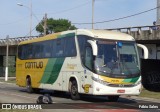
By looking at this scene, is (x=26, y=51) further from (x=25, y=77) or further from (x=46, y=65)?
(x=46, y=65)

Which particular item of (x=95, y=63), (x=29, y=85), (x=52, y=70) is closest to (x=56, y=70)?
(x=52, y=70)

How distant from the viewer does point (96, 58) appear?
21.3m

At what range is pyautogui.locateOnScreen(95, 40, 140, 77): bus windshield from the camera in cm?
2122

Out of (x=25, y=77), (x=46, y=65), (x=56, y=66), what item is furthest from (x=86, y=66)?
(x=25, y=77)

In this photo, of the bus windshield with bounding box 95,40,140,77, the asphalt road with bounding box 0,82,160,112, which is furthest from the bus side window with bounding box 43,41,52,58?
the bus windshield with bounding box 95,40,140,77

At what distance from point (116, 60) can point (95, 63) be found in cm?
101

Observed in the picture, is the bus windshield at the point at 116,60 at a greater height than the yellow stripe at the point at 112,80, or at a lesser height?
greater

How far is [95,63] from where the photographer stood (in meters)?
21.2

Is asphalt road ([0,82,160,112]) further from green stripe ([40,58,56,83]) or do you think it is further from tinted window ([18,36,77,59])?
tinted window ([18,36,77,59])

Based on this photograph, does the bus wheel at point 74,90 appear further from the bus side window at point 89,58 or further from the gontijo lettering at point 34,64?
the gontijo lettering at point 34,64

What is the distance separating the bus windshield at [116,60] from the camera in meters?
21.2

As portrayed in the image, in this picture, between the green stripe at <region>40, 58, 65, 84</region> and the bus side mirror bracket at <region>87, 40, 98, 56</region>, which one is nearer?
the bus side mirror bracket at <region>87, 40, 98, 56</region>

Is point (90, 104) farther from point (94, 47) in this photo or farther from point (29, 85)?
point (29, 85)

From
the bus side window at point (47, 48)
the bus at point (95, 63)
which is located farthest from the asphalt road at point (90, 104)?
the bus side window at point (47, 48)
